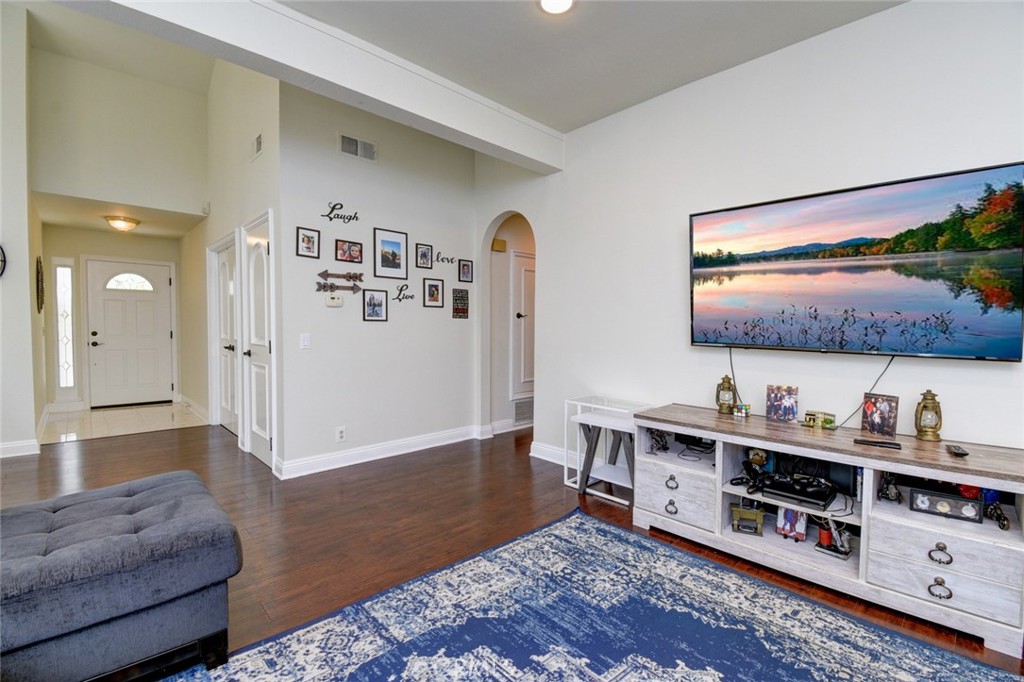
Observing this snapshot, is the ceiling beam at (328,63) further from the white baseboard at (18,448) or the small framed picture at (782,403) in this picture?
the white baseboard at (18,448)

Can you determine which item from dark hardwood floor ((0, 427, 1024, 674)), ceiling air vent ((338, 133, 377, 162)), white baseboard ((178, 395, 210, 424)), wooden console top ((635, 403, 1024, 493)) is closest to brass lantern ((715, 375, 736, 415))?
wooden console top ((635, 403, 1024, 493))

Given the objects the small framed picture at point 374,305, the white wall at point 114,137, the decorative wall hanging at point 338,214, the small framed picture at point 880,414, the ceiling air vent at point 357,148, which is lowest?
the small framed picture at point 880,414

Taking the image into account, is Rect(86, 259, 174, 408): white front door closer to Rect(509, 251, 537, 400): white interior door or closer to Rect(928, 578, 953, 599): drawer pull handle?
Rect(509, 251, 537, 400): white interior door

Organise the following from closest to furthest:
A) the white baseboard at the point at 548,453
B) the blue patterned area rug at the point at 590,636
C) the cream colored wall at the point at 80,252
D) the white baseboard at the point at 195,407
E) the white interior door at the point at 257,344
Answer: the blue patterned area rug at the point at 590,636
the white interior door at the point at 257,344
the white baseboard at the point at 548,453
the white baseboard at the point at 195,407
the cream colored wall at the point at 80,252

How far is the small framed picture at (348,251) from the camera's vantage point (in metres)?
3.88

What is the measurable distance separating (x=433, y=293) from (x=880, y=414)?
3.58 m

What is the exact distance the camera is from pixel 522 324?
546 centimetres

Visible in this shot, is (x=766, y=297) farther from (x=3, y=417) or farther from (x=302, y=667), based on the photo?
(x=3, y=417)

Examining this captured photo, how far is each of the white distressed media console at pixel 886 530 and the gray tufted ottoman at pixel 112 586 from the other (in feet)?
7.40

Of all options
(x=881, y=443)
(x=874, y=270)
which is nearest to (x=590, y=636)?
(x=881, y=443)

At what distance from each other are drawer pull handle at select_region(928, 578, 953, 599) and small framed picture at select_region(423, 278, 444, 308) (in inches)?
155

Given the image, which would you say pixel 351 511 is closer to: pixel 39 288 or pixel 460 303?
pixel 460 303

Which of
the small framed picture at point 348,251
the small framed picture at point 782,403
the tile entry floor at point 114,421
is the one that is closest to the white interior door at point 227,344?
the tile entry floor at point 114,421

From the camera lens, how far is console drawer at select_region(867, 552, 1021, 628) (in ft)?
5.76
